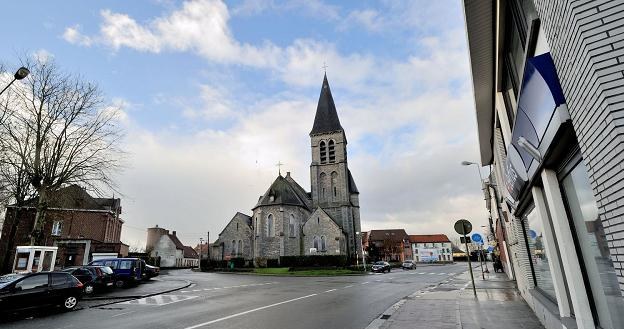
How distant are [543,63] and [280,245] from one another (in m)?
48.5

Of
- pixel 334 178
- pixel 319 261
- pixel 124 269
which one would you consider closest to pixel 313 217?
pixel 334 178

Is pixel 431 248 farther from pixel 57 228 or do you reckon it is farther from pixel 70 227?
pixel 57 228

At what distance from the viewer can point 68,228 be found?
38.9 metres

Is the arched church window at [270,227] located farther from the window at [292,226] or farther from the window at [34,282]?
the window at [34,282]

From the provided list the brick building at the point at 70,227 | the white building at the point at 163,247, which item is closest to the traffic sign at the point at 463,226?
the brick building at the point at 70,227

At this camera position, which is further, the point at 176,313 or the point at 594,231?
the point at 176,313

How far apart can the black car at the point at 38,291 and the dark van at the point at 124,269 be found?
9915 mm

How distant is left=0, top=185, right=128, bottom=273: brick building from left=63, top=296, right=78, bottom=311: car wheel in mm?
11303

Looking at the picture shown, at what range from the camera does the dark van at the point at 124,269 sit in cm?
2215

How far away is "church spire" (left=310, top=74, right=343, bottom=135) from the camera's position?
57500mm

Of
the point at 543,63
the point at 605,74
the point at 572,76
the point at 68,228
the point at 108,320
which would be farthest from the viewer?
the point at 68,228

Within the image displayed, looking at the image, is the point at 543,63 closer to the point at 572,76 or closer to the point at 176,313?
the point at 572,76

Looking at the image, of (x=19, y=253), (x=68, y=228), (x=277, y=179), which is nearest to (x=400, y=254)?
(x=277, y=179)

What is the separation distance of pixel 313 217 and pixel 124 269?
31447 millimetres
